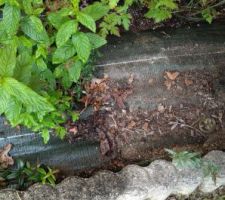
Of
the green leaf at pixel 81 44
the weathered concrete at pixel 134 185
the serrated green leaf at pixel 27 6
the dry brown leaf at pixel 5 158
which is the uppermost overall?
the serrated green leaf at pixel 27 6

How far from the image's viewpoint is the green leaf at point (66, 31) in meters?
2.77

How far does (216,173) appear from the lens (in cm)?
325

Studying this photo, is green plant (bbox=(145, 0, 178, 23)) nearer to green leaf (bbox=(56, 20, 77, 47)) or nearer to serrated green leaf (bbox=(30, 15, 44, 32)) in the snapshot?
green leaf (bbox=(56, 20, 77, 47))

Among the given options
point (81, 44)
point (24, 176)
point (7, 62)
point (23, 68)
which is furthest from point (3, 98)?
point (24, 176)

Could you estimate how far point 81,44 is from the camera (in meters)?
2.84

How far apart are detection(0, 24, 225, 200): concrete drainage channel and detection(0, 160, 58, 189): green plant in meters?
0.16

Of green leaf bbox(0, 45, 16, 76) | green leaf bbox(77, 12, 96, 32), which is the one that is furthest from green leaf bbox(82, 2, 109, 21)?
green leaf bbox(0, 45, 16, 76)

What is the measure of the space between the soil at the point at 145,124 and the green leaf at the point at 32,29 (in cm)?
85

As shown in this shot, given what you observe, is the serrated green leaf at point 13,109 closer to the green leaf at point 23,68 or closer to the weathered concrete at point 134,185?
the green leaf at point 23,68

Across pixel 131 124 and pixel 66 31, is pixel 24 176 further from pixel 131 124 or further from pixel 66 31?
pixel 66 31

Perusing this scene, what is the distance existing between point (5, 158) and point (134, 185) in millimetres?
1166

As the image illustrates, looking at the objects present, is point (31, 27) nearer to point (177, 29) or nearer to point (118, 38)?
point (118, 38)

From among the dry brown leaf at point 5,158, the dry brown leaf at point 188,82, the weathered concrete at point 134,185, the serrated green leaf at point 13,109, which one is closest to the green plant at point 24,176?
the dry brown leaf at point 5,158

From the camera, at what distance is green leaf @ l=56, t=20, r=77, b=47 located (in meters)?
2.77
